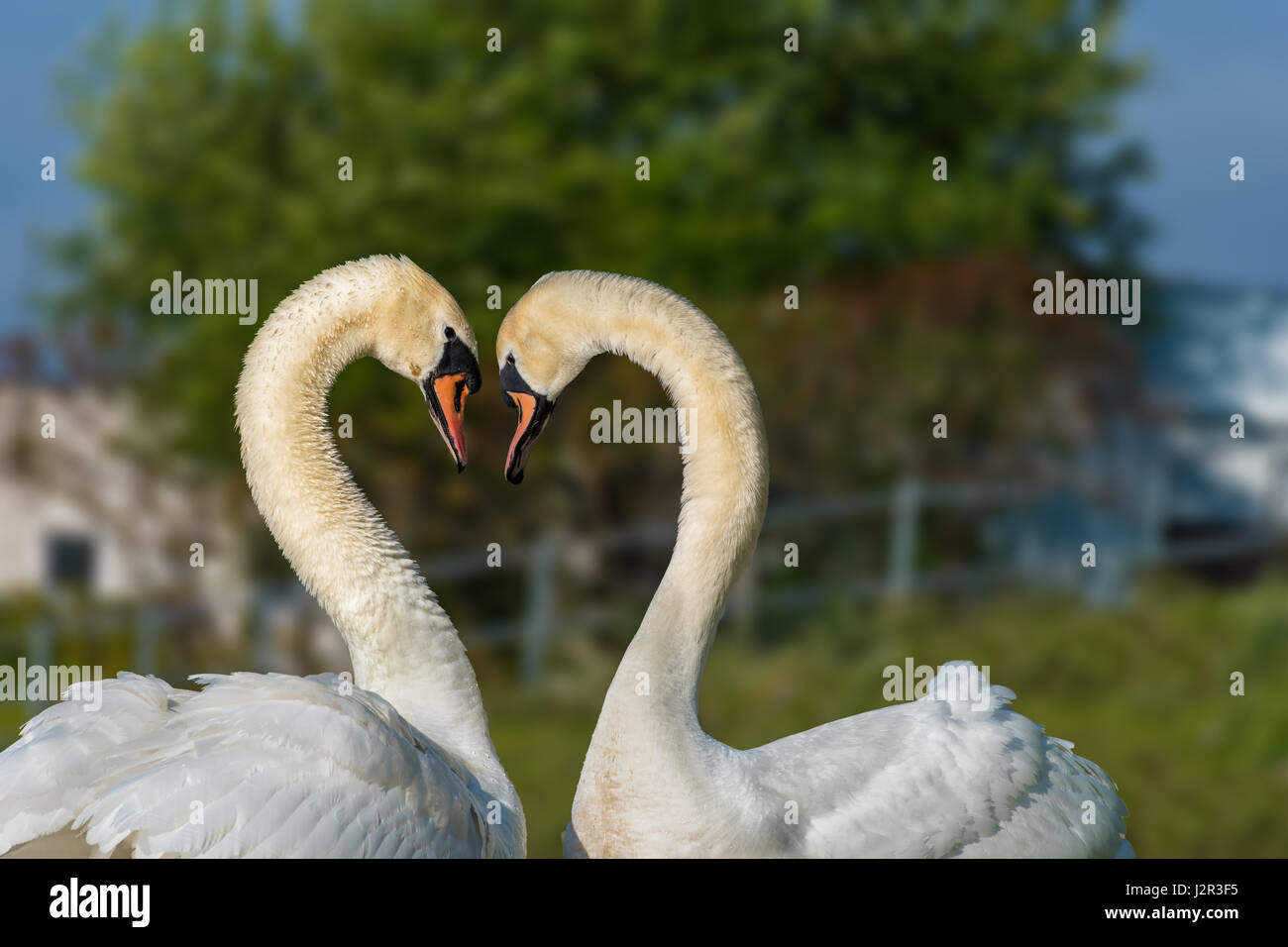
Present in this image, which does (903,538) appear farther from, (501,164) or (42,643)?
(42,643)

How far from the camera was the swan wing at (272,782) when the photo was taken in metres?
3.89

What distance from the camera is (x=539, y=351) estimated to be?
5.07 meters

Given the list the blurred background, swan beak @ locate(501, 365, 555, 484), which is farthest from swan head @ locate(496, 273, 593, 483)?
the blurred background

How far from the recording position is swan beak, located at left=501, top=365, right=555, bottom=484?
201 inches

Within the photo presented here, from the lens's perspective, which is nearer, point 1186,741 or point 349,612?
point 349,612

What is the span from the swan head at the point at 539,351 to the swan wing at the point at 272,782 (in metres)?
1.13

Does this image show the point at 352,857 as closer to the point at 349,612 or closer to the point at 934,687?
the point at 349,612

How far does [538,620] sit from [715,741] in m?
9.77

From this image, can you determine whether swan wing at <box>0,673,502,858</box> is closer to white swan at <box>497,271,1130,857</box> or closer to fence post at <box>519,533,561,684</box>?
white swan at <box>497,271,1130,857</box>

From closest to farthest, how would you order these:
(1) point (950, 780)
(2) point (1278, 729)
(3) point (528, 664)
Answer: (1) point (950, 780), (2) point (1278, 729), (3) point (528, 664)

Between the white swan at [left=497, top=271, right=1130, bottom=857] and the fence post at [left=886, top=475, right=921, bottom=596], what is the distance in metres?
9.43

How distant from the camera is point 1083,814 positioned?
533cm
